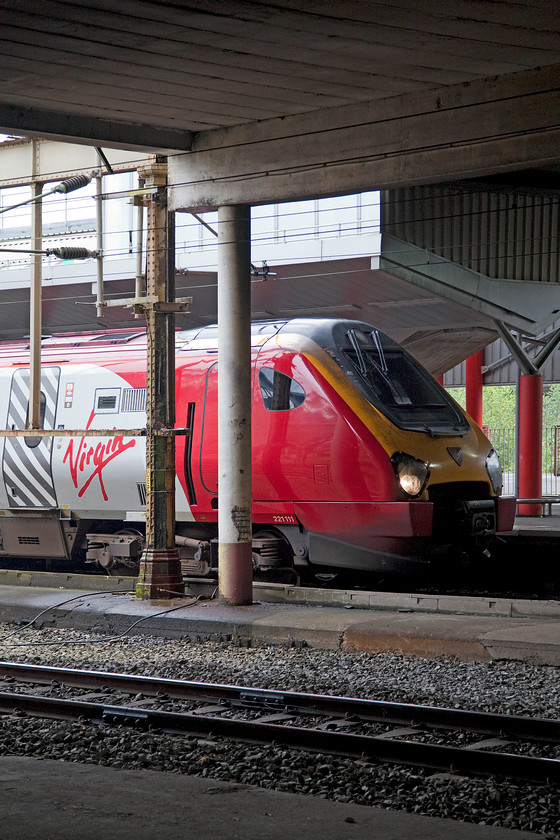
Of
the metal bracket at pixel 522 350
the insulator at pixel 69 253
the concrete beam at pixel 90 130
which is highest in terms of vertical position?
the concrete beam at pixel 90 130

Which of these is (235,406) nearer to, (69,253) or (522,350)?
(69,253)

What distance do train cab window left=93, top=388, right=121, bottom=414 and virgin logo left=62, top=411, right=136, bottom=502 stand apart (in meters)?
0.14

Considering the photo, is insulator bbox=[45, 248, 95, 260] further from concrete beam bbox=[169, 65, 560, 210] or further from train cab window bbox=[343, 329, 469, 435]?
train cab window bbox=[343, 329, 469, 435]

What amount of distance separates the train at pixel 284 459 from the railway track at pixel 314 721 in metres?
4.58

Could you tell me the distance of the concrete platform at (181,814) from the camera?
4918 mm

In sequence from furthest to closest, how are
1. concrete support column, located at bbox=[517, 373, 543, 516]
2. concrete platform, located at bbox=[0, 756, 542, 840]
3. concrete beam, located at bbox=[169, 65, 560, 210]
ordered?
concrete support column, located at bbox=[517, 373, 543, 516] → concrete beam, located at bbox=[169, 65, 560, 210] → concrete platform, located at bbox=[0, 756, 542, 840]

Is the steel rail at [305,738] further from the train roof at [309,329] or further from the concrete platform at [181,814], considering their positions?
the train roof at [309,329]

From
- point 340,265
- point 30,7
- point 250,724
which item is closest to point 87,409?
point 340,265

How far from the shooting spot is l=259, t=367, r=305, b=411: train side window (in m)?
13.1

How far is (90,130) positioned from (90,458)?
476cm

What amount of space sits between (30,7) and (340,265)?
38.6ft

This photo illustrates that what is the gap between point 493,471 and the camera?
45.2 ft

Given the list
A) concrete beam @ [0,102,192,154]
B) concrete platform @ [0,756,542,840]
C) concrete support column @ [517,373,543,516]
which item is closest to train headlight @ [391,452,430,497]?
concrete beam @ [0,102,192,154]

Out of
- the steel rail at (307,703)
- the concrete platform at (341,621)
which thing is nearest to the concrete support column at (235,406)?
the concrete platform at (341,621)
